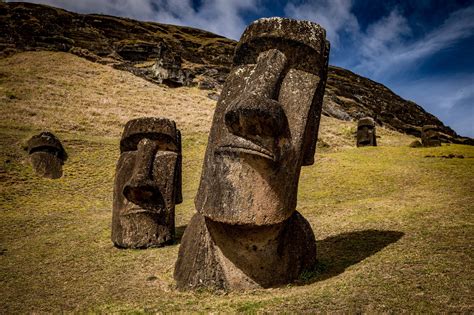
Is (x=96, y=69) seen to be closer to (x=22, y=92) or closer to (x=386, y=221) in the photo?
(x=22, y=92)

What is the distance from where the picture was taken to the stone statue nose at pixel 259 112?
476 centimetres

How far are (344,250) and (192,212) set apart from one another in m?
7.56

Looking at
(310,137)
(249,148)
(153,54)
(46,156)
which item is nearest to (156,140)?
(310,137)

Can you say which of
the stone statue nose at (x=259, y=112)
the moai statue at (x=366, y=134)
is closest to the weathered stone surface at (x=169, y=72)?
the moai statue at (x=366, y=134)

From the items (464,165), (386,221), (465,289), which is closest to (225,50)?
(464,165)

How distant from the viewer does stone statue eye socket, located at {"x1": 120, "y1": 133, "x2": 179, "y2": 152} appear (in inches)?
362

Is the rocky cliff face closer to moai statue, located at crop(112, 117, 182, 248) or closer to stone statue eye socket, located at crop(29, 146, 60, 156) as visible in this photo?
stone statue eye socket, located at crop(29, 146, 60, 156)

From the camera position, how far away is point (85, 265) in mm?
7746

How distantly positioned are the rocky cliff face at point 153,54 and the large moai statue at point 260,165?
41.4 metres

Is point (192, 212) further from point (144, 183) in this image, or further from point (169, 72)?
point (169, 72)

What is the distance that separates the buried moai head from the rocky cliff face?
4135 cm

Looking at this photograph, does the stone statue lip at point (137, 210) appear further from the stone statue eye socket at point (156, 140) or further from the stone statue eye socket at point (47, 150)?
the stone statue eye socket at point (47, 150)

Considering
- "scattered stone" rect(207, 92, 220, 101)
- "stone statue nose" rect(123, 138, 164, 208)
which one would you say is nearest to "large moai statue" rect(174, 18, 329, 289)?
"stone statue nose" rect(123, 138, 164, 208)

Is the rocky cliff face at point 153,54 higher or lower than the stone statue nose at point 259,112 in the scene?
higher
